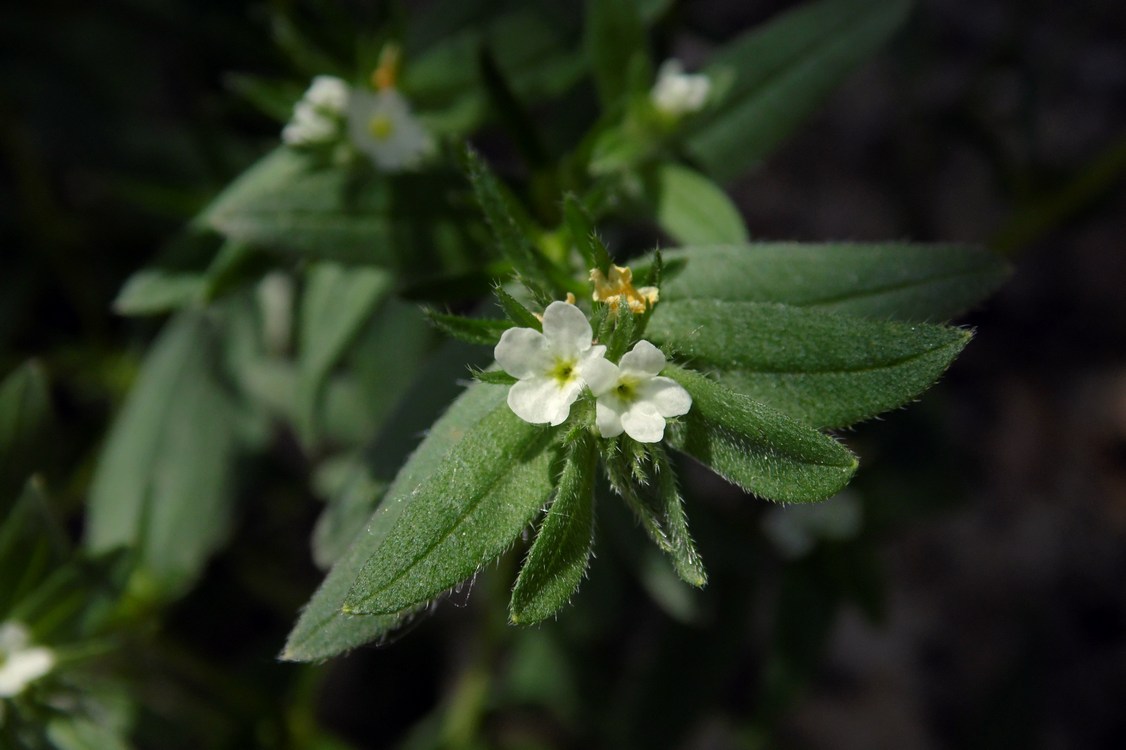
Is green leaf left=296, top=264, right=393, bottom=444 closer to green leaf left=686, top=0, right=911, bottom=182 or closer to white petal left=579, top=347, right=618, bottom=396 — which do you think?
green leaf left=686, top=0, right=911, bottom=182

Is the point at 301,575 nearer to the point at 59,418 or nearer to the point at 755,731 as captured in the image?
the point at 59,418

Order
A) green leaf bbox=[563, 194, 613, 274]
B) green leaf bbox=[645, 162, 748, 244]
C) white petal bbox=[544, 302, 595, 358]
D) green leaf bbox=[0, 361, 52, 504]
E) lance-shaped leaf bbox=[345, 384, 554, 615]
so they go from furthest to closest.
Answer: green leaf bbox=[0, 361, 52, 504] < green leaf bbox=[645, 162, 748, 244] < green leaf bbox=[563, 194, 613, 274] < white petal bbox=[544, 302, 595, 358] < lance-shaped leaf bbox=[345, 384, 554, 615]

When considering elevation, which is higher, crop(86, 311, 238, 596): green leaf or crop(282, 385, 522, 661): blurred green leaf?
crop(282, 385, 522, 661): blurred green leaf

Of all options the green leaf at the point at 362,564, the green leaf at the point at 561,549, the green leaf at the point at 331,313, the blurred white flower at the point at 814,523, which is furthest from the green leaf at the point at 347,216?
the blurred white flower at the point at 814,523

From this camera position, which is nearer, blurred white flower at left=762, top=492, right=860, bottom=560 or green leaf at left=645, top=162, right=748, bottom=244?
green leaf at left=645, top=162, right=748, bottom=244

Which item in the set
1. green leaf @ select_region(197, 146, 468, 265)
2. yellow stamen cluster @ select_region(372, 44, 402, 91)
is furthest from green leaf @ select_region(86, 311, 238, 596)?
yellow stamen cluster @ select_region(372, 44, 402, 91)

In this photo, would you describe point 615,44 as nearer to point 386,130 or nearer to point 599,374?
point 386,130

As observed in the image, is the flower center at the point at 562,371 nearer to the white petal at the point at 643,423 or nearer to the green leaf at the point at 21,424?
the white petal at the point at 643,423
